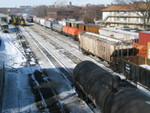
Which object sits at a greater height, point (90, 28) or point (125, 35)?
point (90, 28)

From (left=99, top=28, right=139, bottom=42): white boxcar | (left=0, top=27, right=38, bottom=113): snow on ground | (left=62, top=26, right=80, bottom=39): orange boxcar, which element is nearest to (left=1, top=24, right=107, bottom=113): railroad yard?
(left=0, top=27, right=38, bottom=113): snow on ground

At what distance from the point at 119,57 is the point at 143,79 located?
16.3ft

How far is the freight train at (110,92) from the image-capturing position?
23.3ft

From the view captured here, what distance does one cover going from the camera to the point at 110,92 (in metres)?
8.77

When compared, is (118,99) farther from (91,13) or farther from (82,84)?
(91,13)

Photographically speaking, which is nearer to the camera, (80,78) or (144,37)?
(80,78)

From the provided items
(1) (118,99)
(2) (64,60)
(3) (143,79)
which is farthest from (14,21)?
(1) (118,99)

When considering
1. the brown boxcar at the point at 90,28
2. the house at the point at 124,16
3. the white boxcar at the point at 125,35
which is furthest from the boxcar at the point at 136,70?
the house at the point at 124,16

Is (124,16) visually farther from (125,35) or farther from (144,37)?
(144,37)

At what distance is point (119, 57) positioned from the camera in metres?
20.7

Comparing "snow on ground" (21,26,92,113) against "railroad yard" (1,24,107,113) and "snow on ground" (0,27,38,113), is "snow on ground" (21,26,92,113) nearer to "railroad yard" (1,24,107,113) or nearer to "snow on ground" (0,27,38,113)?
"railroad yard" (1,24,107,113)

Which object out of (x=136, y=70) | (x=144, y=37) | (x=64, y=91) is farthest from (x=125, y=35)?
(x=64, y=91)

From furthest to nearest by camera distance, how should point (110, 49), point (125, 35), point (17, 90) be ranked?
point (125, 35), point (110, 49), point (17, 90)

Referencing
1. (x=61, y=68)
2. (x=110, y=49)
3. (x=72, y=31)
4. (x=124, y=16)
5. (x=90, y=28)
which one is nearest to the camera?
(x=110, y=49)
